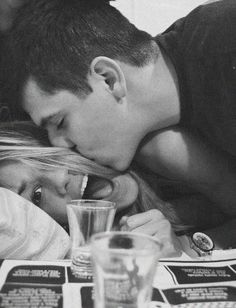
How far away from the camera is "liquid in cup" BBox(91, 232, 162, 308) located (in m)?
0.46

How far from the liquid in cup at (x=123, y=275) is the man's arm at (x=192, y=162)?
0.67m

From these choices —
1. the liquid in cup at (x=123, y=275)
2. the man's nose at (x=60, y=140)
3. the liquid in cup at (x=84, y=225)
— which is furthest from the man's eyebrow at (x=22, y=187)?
the liquid in cup at (x=123, y=275)

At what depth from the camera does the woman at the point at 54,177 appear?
1099 millimetres

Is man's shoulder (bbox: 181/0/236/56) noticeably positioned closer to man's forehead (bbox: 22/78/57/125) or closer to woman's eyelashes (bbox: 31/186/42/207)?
man's forehead (bbox: 22/78/57/125)

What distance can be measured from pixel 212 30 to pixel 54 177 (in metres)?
0.55

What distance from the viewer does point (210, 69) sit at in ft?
3.25

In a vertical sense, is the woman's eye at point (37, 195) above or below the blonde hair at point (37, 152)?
below

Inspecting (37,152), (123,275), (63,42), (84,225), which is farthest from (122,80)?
(123,275)

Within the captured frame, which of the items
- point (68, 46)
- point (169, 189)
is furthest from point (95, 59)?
point (169, 189)

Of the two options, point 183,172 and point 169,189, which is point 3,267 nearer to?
point 183,172

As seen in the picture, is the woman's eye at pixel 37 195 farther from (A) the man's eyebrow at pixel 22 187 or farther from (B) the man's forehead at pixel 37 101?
(B) the man's forehead at pixel 37 101

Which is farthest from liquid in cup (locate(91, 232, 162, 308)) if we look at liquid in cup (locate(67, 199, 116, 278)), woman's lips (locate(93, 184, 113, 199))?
woman's lips (locate(93, 184, 113, 199))

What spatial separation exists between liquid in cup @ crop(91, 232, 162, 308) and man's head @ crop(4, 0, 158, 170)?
1.98ft

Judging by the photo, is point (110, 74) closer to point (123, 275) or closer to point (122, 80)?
point (122, 80)
